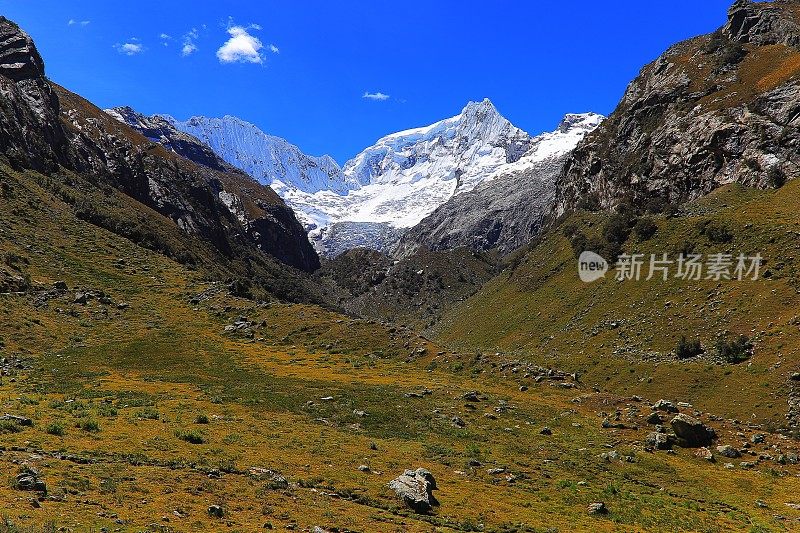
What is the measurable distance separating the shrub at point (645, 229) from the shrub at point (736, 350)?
118 ft

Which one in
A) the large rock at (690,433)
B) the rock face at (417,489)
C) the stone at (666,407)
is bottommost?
the rock face at (417,489)

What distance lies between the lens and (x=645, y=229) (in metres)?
89.8

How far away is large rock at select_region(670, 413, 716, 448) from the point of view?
30.2 metres

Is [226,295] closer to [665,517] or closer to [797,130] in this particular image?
[665,517]

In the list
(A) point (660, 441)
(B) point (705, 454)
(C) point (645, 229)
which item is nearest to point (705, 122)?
(C) point (645, 229)

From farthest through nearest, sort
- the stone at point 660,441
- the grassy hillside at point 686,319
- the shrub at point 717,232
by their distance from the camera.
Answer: the shrub at point 717,232
the grassy hillside at point 686,319
the stone at point 660,441

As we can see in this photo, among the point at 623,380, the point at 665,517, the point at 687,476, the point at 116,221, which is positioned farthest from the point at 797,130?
the point at 116,221

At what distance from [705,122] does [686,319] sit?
193 feet

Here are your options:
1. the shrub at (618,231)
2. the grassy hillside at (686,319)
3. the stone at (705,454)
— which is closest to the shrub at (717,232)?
the grassy hillside at (686,319)

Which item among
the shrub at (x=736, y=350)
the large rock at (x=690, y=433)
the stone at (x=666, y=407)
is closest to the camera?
the large rock at (x=690, y=433)

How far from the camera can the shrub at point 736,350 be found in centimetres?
5378

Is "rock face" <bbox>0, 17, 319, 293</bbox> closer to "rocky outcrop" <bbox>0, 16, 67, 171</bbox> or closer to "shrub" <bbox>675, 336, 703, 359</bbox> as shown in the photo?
"rocky outcrop" <bbox>0, 16, 67, 171</bbox>

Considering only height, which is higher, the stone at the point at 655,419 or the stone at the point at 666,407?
the stone at the point at 666,407

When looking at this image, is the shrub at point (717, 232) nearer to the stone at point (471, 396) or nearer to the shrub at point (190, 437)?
the stone at point (471, 396)
